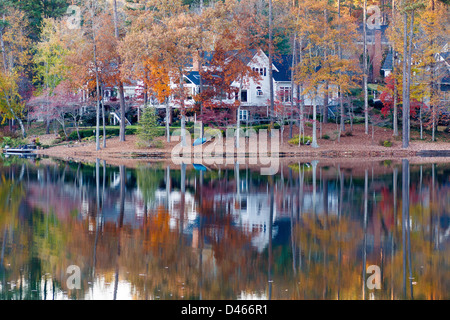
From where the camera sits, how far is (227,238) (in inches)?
621

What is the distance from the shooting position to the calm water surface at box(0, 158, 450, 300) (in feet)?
→ 38.6

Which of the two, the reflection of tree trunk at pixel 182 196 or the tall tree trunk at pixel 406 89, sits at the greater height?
the tall tree trunk at pixel 406 89

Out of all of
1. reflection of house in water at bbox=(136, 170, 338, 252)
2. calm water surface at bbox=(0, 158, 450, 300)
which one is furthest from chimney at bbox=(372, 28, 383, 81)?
reflection of house in water at bbox=(136, 170, 338, 252)

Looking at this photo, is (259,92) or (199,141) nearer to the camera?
(199,141)

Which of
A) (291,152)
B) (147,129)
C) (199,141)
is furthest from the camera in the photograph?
(199,141)

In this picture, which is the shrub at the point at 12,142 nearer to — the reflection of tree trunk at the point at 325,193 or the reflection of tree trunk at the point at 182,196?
the reflection of tree trunk at the point at 182,196

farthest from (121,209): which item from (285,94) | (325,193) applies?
(285,94)

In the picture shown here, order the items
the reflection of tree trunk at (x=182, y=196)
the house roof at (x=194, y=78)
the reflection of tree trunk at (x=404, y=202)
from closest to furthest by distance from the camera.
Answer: the reflection of tree trunk at (x=404, y=202) < the reflection of tree trunk at (x=182, y=196) < the house roof at (x=194, y=78)

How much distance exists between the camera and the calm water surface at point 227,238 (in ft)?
38.6

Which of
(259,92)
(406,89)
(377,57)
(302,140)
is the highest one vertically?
(377,57)

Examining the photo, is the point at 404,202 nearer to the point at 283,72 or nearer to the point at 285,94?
the point at 285,94

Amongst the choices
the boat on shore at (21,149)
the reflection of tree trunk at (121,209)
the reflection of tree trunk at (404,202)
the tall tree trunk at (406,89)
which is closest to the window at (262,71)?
the tall tree trunk at (406,89)

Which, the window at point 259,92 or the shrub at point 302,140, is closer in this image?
the shrub at point 302,140
